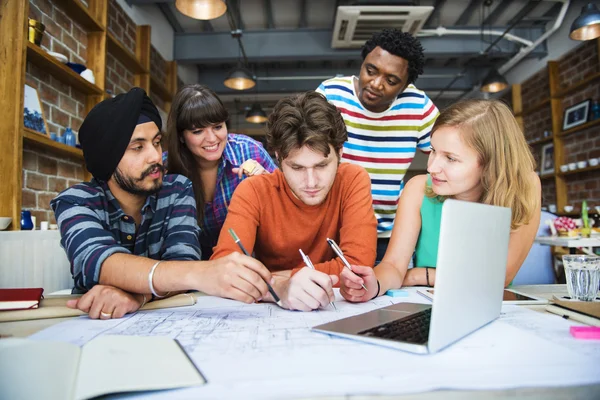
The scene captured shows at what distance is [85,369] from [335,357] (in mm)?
345

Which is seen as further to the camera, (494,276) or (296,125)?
(296,125)

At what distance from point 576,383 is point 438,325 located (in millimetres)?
178

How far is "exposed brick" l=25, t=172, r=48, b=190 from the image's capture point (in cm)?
270

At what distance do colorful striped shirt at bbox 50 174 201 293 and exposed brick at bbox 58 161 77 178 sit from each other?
2.03 m

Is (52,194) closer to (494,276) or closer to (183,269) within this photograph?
(183,269)

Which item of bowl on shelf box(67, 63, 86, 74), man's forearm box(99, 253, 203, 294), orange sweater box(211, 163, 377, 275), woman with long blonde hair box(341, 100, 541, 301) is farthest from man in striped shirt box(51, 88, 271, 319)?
bowl on shelf box(67, 63, 86, 74)

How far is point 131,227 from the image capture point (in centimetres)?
136

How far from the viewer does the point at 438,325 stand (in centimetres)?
63

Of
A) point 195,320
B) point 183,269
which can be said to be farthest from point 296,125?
point 195,320

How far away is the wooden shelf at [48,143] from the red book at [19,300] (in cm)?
182

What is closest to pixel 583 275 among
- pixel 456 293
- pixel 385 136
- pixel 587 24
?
pixel 456 293

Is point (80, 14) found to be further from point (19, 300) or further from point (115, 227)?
point (19, 300)

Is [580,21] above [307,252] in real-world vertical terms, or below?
above

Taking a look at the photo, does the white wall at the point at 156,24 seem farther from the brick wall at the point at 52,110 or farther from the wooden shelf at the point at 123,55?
the brick wall at the point at 52,110
